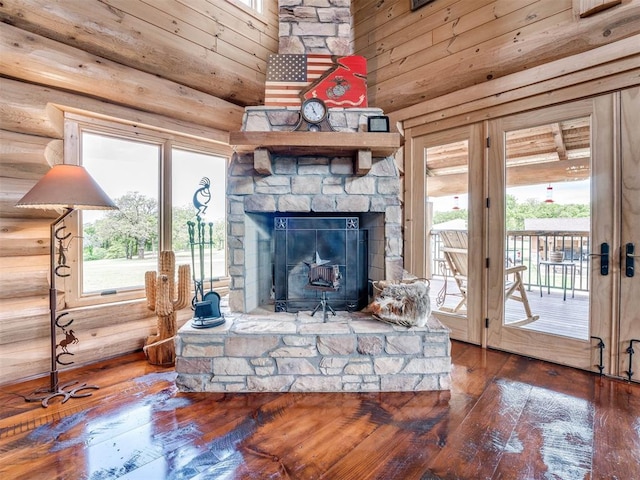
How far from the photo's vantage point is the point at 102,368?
102 inches

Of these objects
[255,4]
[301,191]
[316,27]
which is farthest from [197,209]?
[255,4]

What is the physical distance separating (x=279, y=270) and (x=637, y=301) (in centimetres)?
287

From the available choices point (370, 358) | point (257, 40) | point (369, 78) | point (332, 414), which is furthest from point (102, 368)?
point (369, 78)

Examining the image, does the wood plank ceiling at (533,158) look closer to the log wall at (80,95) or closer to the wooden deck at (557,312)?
the wooden deck at (557,312)

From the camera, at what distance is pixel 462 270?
128 inches

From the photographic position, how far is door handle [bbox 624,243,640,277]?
2.33 metres

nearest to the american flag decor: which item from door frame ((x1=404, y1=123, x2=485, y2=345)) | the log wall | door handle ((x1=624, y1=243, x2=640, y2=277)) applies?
the log wall

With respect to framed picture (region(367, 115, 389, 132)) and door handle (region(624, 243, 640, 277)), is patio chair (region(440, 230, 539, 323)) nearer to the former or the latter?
door handle (region(624, 243, 640, 277))

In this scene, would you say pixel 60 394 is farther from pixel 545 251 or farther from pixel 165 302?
pixel 545 251

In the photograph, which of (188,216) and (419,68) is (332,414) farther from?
(419,68)

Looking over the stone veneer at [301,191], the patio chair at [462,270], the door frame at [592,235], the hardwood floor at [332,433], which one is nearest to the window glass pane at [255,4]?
the stone veneer at [301,191]

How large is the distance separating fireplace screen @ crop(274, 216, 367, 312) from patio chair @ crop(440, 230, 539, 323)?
3.83 ft

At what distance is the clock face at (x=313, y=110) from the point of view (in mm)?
2521

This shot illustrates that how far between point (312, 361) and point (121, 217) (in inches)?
91.8
